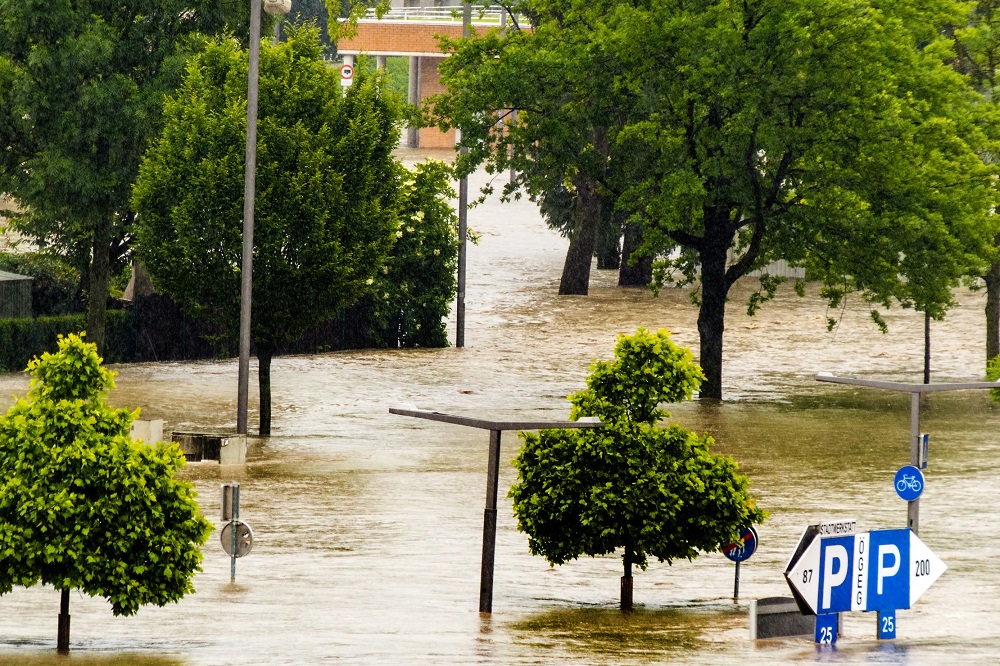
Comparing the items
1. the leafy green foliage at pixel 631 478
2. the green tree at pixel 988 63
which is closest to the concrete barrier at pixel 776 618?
the leafy green foliage at pixel 631 478

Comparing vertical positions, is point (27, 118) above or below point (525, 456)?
above

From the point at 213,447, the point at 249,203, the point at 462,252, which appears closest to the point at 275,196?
the point at 249,203

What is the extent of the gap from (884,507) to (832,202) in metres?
11.1

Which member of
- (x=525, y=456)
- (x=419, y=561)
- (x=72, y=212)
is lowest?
(x=419, y=561)

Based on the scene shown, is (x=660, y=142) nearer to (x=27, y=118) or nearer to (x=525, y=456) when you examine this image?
(x=27, y=118)

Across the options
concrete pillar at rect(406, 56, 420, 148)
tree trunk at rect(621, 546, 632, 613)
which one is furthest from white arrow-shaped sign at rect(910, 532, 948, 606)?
concrete pillar at rect(406, 56, 420, 148)

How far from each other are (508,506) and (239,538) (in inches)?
276

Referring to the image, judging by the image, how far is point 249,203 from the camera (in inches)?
1142

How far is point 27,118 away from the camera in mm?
36906

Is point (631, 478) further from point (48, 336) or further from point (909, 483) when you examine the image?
point (48, 336)

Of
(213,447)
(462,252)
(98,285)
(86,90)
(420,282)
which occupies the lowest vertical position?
(213,447)

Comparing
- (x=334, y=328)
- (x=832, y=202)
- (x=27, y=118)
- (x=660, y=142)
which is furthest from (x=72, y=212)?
(x=832, y=202)

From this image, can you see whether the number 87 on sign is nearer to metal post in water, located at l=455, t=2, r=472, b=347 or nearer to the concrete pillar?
metal post in water, located at l=455, t=2, r=472, b=347

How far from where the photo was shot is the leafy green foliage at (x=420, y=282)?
4544cm
